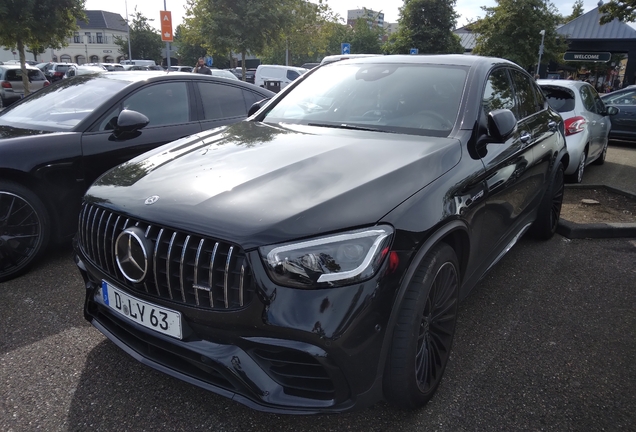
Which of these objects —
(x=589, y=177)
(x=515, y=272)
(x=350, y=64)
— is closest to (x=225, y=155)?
(x=350, y=64)

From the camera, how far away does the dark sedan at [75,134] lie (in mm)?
3738

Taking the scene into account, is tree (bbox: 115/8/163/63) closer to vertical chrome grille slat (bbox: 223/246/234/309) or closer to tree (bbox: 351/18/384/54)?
tree (bbox: 351/18/384/54)

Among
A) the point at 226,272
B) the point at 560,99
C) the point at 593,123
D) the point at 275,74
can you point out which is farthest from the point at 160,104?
the point at 275,74

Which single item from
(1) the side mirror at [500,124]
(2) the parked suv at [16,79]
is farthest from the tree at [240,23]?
(1) the side mirror at [500,124]

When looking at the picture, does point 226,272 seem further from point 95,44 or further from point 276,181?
point 95,44

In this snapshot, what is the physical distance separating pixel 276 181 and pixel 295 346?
76cm

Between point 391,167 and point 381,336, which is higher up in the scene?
point 391,167

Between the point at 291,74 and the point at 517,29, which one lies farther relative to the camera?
the point at 517,29

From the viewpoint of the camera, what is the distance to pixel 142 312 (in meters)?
2.13

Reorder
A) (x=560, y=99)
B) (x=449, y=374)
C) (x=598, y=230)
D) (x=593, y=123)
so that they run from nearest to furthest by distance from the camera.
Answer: (x=449, y=374) < (x=598, y=230) < (x=560, y=99) < (x=593, y=123)

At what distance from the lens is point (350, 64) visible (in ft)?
12.5

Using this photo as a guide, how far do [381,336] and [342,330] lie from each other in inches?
8.1

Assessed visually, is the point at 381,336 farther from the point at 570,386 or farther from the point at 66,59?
the point at 66,59

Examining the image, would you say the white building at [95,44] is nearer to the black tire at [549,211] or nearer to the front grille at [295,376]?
the black tire at [549,211]
